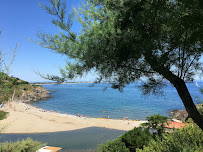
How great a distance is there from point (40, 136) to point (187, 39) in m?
15.9

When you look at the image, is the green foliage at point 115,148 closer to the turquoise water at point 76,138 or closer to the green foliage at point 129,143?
the green foliage at point 129,143

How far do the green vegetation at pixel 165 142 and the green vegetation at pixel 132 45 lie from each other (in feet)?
4.89

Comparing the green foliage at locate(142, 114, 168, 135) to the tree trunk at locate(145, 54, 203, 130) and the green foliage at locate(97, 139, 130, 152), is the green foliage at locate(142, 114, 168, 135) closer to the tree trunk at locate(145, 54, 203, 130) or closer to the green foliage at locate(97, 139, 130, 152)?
the green foliage at locate(97, 139, 130, 152)

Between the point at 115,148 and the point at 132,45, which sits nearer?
the point at 132,45

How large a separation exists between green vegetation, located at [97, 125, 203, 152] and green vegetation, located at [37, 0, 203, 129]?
1.49 m

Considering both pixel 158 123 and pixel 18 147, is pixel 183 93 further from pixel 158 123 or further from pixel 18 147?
pixel 18 147

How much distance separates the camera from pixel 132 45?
2.47 meters

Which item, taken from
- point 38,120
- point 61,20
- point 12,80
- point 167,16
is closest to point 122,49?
point 167,16

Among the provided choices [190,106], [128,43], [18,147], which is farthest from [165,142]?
[18,147]

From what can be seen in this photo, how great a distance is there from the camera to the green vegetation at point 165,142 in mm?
3801

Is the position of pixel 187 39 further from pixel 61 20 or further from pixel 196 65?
pixel 61 20

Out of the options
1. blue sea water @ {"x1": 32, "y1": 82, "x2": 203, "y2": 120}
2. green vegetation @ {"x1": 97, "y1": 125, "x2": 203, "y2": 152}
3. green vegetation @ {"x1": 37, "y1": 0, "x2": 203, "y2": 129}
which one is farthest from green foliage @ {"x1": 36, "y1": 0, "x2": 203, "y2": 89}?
blue sea water @ {"x1": 32, "y1": 82, "x2": 203, "y2": 120}

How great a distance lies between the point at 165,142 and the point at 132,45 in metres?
3.41

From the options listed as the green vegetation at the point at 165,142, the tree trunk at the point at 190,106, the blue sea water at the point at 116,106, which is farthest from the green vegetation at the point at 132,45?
the blue sea water at the point at 116,106
